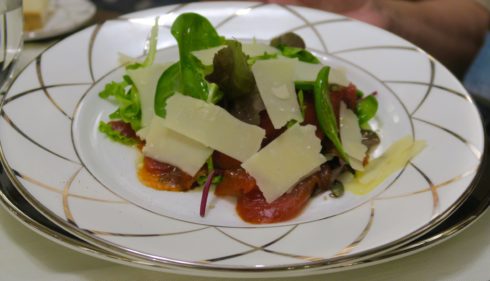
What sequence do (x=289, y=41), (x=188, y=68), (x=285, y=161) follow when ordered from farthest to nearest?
(x=289, y=41), (x=188, y=68), (x=285, y=161)

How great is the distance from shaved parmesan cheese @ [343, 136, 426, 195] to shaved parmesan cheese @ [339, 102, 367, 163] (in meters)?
0.04

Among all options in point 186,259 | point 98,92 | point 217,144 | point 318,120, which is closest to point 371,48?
point 318,120

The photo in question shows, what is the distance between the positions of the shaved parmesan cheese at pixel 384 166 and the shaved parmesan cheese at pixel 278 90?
20 cm

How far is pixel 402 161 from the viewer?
4.12 ft

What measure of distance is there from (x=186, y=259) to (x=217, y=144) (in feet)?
1.25

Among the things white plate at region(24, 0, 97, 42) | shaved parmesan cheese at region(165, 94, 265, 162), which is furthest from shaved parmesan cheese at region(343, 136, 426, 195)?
white plate at region(24, 0, 97, 42)

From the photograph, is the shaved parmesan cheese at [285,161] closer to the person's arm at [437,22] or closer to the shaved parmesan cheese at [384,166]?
the shaved parmesan cheese at [384,166]

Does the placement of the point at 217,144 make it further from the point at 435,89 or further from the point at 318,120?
the point at 435,89

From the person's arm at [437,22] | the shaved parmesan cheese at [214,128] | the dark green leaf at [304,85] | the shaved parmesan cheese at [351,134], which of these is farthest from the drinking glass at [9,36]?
the person's arm at [437,22]

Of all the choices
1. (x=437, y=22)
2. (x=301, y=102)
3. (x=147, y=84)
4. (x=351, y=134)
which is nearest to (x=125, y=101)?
(x=147, y=84)

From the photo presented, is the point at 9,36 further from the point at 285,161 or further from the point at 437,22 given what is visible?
the point at 437,22

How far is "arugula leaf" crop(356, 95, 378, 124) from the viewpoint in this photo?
1470mm

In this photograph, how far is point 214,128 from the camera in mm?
1216

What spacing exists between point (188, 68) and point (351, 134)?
0.45 meters
